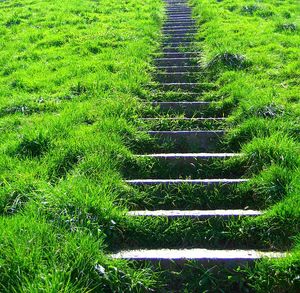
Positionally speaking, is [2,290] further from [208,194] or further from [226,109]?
[226,109]

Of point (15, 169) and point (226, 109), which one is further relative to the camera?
point (226, 109)

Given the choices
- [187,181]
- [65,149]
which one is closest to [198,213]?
[187,181]

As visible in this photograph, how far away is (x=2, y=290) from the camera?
3.26m

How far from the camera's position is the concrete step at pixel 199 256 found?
149 inches

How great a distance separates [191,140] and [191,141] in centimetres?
1

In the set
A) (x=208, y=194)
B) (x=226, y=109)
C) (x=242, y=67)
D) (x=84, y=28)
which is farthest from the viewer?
(x=84, y=28)

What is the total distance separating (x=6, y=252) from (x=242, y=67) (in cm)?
636

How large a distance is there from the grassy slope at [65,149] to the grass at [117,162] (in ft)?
0.05

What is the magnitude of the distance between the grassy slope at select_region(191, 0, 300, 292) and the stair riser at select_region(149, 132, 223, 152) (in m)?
0.22

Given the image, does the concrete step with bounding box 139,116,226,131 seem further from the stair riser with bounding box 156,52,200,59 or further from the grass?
the stair riser with bounding box 156,52,200,59

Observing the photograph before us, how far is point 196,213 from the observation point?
4434 mm

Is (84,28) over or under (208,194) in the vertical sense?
over

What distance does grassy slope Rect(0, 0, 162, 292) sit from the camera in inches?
137

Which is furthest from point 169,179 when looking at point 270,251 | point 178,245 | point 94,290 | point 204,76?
point 204,76
